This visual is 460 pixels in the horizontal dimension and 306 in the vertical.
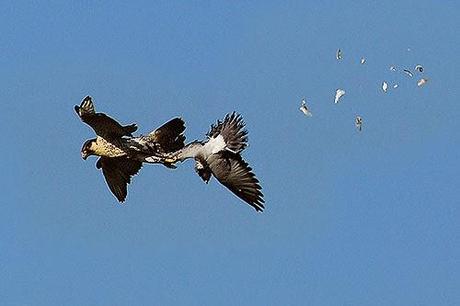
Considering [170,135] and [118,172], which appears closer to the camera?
[170,135]

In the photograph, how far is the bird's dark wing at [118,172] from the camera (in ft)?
82.3

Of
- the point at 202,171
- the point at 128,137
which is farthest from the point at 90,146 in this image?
the point at 202,171

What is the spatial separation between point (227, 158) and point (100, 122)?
7.46 feet

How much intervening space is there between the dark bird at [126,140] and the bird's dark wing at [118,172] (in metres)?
0.63

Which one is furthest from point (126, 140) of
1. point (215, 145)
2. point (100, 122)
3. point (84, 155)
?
point (215, 145)

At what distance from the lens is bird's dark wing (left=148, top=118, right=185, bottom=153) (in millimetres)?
23078

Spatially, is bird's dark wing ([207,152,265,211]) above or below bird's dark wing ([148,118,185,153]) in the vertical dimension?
below

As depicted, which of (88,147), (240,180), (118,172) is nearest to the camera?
(240,180)

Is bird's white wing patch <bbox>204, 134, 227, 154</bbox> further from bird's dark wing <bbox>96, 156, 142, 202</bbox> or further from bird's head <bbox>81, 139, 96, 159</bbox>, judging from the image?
bird's dark wing <bbox>96, 156, 142, 202</bbox>

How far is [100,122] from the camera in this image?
23.1 m

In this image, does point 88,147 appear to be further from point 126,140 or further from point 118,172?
point 118,172

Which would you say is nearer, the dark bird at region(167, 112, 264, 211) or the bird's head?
the dark bird at region(167, 112, 264, 211)

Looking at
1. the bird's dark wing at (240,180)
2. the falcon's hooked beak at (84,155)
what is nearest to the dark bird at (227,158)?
the bird's dark wing at (240,180)

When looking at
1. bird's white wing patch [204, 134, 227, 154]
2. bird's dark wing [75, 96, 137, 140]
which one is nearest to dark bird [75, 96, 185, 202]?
bird's dark wing [75, 96, 137, 140]
